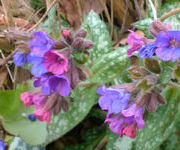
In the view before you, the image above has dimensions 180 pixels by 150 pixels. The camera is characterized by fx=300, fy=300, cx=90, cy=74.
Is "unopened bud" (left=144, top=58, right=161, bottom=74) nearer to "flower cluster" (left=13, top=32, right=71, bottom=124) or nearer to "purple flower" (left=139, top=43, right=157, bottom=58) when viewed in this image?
"purple flower" (left=139, top=43, right=157, bottom=58)

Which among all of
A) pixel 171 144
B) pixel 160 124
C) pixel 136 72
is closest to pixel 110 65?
pixel 136 72

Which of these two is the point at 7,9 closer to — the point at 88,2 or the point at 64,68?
the point at 88,2

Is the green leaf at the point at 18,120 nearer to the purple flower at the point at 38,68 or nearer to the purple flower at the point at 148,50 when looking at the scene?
the purple flower at the point at 38,68

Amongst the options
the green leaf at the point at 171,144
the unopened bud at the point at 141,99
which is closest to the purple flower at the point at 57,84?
the unopened bud at the point at 141,99

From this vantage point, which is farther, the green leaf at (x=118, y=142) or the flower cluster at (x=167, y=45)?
the green leaf at (x=118, y=142)

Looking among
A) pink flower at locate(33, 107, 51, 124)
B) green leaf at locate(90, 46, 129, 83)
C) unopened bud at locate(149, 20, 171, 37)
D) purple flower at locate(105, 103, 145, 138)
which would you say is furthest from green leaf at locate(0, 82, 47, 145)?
unopened bud at locate(149, 20, 171, 37)
